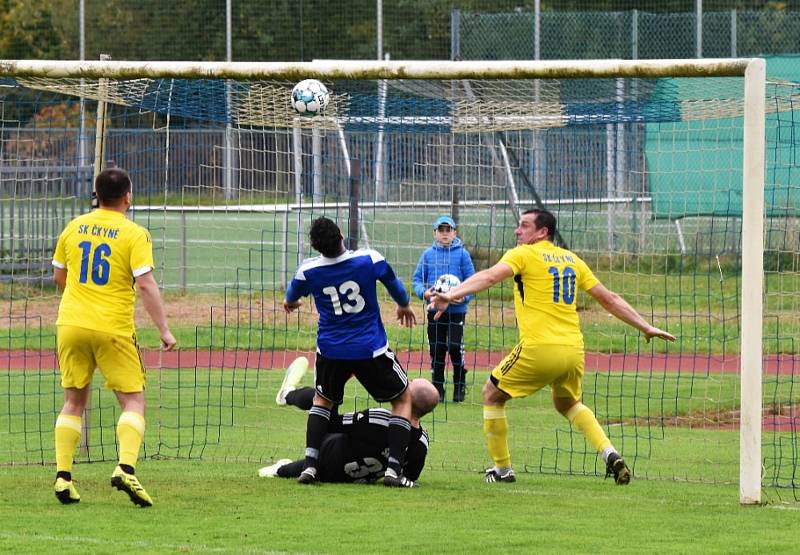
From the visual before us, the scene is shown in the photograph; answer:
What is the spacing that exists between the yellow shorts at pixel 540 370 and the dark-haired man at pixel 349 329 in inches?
28.1

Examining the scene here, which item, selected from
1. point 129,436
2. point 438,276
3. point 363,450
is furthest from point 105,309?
point 438,276

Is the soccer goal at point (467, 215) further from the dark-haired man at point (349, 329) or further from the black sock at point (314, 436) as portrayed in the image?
the black sock at point (314, 436)

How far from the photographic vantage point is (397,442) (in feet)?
30.0

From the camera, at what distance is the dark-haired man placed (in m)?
9.17

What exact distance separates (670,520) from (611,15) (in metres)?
19.6

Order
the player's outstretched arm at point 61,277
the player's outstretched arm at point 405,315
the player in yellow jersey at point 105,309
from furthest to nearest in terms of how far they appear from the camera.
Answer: the player's outstretched arm at point 405,315 < the player's outstretched arm at point 61,277 < the player in yellow jersey at point 105,309

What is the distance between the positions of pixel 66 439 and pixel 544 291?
10.8 feet

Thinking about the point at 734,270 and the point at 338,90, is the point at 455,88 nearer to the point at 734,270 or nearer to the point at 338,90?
the point at 338,90

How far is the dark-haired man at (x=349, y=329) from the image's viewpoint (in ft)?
30.1

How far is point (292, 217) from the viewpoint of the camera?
16.3 m

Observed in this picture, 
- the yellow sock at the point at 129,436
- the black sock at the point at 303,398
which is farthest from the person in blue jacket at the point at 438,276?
the yellow sock at the point at 129,436

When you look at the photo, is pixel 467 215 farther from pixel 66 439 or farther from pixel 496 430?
pixel 66 439

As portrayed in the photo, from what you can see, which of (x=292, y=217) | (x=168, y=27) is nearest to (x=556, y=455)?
(x=292, y=217)

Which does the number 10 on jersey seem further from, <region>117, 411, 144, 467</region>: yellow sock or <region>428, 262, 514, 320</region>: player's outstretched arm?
<region>117, 411, 144, 467</region>: yellow sock
